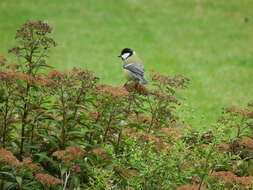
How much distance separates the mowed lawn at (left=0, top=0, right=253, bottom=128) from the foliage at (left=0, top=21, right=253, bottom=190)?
6.18m

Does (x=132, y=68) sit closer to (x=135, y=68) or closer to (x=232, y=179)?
(x=135, y=68)

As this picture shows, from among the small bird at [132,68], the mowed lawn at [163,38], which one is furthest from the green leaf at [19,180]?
the mowed lawn at [163,38]

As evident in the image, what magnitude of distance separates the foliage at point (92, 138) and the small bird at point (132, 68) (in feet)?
4.96

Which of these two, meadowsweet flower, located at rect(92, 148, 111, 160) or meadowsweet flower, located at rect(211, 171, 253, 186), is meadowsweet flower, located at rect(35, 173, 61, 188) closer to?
meadowsweet flower, located at rect(92, 148, 111, 160)

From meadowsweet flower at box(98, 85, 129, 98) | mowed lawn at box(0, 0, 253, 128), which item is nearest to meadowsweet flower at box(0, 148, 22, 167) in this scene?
meadowsweet flower at box(98, 85, 129, 98)

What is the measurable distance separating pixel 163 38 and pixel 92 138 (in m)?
12.7

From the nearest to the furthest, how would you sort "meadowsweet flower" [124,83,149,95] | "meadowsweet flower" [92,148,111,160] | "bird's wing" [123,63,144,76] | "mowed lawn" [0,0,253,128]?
"meadowsweet flower" [92,148,111,160]
"meadowsweet flower" [124,83,149,95]
"bird's wing" [123,63,144,76]
"mowed lawn" [0,0,253,128]

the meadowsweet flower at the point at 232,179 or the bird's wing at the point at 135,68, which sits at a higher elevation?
the bird's wing at the point at 135,68

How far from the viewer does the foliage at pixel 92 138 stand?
A: 3951 mm

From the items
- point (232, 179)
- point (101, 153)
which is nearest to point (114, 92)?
point (101, 153)

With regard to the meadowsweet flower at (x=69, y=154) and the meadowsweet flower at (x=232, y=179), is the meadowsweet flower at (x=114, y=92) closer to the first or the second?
the meadowsweet flower at (x=69, y=154)

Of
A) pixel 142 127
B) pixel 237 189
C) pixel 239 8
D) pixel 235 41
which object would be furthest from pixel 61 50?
pixel 237 189

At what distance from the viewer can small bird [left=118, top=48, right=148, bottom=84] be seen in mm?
6711

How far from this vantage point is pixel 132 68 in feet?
23.2
